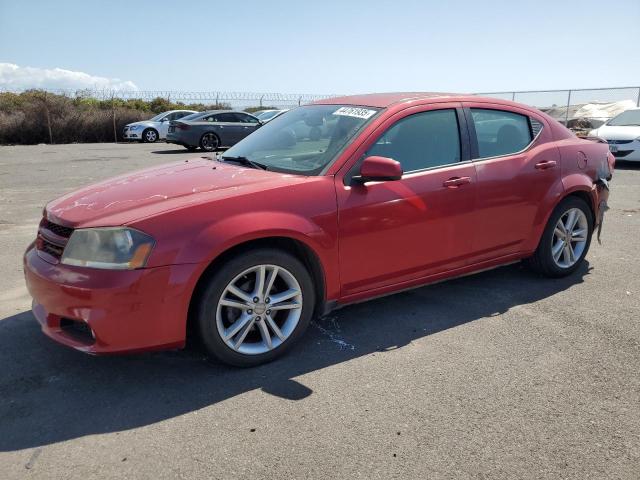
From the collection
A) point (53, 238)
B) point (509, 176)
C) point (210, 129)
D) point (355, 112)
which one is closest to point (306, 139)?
point (355, 112)

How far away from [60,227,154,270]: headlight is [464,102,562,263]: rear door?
248cm

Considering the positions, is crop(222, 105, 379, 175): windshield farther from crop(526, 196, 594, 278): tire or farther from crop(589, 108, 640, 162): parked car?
crop(589, 108, 640, 162): parked car

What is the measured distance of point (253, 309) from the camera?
3.29 m

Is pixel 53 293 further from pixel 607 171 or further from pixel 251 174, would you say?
pixel 607 171

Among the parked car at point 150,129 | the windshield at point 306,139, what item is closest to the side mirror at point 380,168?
the windshield at point 306,139

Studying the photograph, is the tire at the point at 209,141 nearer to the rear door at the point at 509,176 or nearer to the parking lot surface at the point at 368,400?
the parking lot surface at the point at 368,400

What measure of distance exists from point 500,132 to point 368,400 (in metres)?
2.60

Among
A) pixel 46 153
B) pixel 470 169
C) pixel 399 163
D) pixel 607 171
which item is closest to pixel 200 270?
pixel 399 163

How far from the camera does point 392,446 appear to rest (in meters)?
2.58

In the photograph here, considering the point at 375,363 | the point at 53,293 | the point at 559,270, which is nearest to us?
the point at 53,293

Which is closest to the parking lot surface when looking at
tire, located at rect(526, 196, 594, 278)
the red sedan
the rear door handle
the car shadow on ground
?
the car shadow on ground

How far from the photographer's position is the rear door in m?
4.20

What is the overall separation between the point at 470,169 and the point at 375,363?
1671 mm

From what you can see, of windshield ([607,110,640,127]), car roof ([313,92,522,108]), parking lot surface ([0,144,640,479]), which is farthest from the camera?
windshield ([607,110,640,127])
